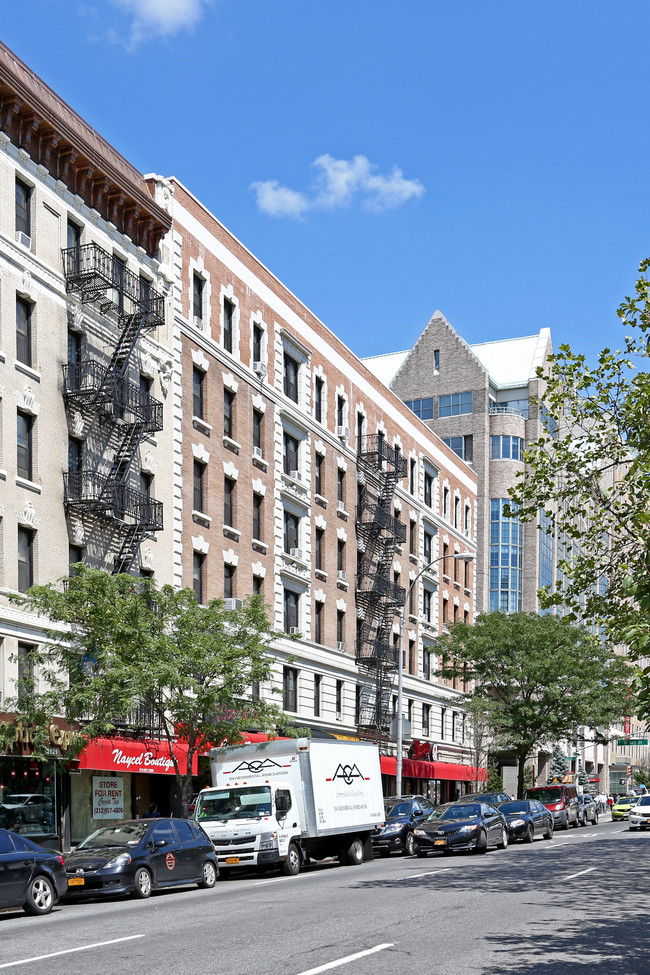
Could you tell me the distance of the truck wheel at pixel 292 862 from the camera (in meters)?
25.6

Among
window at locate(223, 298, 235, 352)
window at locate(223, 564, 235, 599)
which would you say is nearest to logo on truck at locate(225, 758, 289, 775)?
window at locate(223, 564, 235, 599)

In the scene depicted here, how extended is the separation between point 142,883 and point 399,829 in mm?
13962

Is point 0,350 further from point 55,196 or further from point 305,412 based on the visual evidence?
point 305,412

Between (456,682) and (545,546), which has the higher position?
(545,546)

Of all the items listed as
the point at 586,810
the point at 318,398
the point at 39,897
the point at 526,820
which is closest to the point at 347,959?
the point at 39,897

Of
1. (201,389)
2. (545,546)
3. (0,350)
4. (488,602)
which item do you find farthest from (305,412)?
(545,546)

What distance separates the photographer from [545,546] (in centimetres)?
9662

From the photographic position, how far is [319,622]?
4638cm

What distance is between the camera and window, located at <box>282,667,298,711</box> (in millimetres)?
42250

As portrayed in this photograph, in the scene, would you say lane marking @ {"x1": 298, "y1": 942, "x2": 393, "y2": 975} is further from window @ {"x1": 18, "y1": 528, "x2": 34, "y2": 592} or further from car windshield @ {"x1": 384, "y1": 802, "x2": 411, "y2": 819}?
car windshield @ {"x1": 384, "y1": 802, "x2": 411, "y2": 819}

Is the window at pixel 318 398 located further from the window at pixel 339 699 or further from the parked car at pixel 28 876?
the parked car at pixel 28 876

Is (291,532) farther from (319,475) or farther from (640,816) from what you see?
(640,816)

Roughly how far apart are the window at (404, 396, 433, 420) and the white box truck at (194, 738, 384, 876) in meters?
67.8

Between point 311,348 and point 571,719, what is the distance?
21.4m
